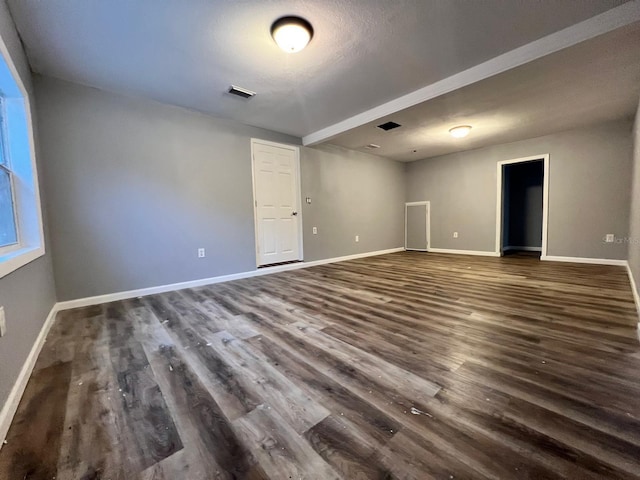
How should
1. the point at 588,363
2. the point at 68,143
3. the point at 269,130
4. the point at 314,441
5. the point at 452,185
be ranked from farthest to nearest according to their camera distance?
1. the point at 452,185
2. the point at 269,130
3. the point at 68,143
4. the point at 588,363
5. the point at 314,441

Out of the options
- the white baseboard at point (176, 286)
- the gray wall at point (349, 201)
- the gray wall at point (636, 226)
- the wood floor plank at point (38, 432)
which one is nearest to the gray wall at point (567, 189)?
the gray wall at point (349, 201)

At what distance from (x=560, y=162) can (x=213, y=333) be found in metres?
6.07

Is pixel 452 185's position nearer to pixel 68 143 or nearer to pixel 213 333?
pixel 213 333

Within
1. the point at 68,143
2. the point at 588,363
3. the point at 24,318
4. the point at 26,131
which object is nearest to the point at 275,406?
the point at 24,318

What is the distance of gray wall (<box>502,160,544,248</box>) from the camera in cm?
650

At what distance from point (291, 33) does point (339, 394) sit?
97.1 inches

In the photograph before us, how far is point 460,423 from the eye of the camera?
105cm

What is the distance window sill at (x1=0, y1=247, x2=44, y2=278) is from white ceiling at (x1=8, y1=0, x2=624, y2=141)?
1698 millimetres

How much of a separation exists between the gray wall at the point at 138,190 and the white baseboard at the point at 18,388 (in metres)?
1.09

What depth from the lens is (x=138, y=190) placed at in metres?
3.06

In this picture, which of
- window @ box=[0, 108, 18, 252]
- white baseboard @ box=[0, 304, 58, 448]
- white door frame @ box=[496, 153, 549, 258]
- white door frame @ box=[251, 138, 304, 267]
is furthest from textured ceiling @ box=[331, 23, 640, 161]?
white baseboard @ box=[0, 304, 58, 448]

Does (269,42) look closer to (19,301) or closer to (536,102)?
(19,301)

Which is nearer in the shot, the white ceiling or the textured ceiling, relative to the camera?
the white ceiling

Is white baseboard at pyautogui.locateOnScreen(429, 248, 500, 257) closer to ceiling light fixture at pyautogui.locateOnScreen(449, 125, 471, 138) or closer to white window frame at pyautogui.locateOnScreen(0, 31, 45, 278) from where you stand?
ceiling light fixture at pyautogui.locateOnScreen(449, 125, 471, 138)
